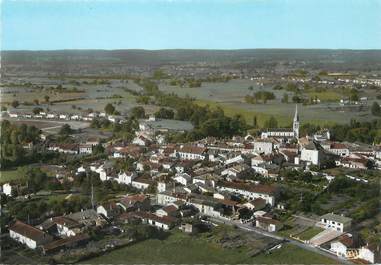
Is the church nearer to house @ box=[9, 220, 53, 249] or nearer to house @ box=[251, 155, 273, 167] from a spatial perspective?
house @ box=[251, 155, 273, 167]

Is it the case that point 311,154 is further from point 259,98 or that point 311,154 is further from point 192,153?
point 259,98

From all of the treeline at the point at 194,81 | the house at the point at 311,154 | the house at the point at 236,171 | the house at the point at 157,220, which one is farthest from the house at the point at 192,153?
the treeline at the point at 194,81

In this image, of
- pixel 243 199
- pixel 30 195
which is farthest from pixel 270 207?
pixel 30 195

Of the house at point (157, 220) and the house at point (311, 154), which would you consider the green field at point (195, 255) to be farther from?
the house at point (311, 154)

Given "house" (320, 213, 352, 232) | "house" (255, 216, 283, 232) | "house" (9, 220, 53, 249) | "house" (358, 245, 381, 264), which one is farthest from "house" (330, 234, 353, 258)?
"house" (9, 220, 53, 249)

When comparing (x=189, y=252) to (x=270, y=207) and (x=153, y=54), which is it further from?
(x=153, y=54)

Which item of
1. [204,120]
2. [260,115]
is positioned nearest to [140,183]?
[204,120]
